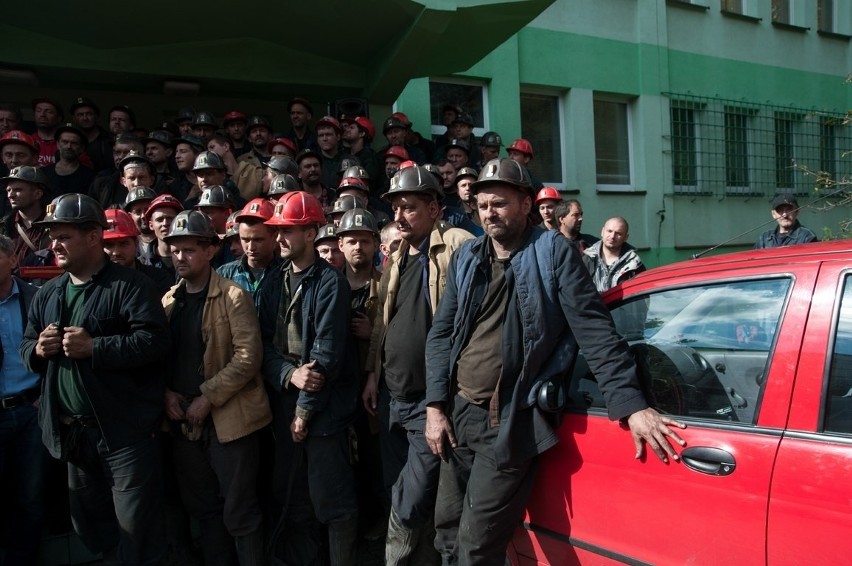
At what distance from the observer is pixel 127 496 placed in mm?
3266

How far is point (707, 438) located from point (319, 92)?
7.28 metres

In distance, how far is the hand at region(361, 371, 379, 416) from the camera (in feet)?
12.5

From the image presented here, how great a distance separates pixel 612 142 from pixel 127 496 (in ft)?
34.9

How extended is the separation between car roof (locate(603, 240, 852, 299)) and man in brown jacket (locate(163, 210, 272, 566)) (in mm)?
1980

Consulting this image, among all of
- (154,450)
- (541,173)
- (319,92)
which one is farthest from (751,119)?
(154,450)

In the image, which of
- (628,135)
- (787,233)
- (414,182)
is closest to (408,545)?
(414,182)

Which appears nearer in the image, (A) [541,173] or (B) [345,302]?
(B) [345,302]

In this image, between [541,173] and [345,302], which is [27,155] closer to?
[345,302]

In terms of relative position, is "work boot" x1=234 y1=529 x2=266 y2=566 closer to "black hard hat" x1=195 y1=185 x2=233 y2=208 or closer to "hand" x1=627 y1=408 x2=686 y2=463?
"hand" x1=627 y1=408 x2=686 y2=463

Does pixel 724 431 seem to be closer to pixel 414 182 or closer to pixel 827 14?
pixel 414 182

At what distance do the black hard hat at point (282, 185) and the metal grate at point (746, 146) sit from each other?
8.86 meters

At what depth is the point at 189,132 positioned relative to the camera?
678 cm

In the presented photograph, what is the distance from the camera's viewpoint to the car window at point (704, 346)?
2.26m

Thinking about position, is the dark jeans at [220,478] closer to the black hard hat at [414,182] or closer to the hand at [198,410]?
the hand at [198,410]
